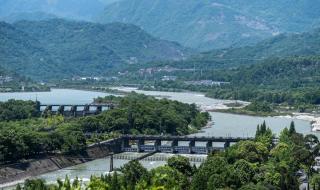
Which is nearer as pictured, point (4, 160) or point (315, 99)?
point (4, 160)

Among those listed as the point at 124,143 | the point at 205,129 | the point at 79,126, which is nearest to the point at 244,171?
the point at 124,143

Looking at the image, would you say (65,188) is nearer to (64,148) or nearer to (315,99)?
(64,148)

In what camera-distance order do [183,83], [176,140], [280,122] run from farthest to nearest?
[183,83] < [280,122] < [176,140]

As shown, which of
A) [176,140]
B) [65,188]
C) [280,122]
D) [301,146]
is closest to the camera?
[65,188]

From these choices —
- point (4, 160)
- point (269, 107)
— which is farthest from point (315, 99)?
point (4, 160)

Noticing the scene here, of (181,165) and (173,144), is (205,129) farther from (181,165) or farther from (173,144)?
(181,165)

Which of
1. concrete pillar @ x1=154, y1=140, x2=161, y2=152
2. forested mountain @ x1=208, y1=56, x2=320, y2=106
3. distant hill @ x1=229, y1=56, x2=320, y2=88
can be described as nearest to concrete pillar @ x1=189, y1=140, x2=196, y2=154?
concrete pillar @ x1=154, y1=140, x2=161, y2=152

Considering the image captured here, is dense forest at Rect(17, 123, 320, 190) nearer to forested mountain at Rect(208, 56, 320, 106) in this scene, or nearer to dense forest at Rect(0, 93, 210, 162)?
dense forest at Rect(0, 93, 210, 162)
